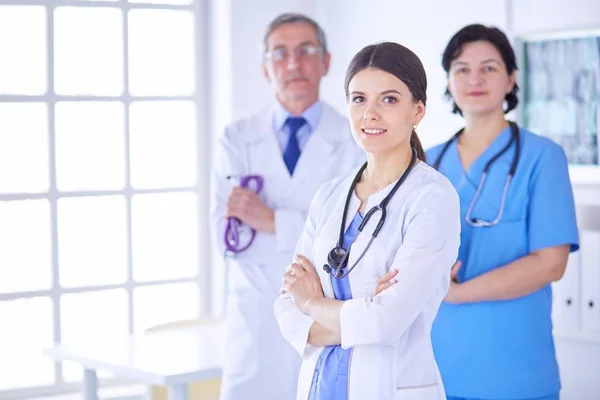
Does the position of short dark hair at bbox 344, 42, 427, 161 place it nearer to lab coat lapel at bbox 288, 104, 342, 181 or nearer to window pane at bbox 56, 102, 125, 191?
lab coat lapel at bbox 288, 104, 342, 181

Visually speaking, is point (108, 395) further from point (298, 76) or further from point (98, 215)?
point (298, 76)

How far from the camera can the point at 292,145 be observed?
269 centimetres

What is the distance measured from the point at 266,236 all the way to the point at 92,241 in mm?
1441

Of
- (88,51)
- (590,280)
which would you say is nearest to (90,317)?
(88,51)

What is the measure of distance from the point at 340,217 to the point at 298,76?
3.24ft

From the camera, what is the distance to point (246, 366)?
2.58 metres

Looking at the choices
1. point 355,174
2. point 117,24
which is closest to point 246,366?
point 355,174

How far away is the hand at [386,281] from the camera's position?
161 cm

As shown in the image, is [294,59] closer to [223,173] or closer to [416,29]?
[223,173]

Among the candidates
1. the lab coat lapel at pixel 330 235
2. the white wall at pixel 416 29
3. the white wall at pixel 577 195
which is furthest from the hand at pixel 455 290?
the white wall at pixel 416 29

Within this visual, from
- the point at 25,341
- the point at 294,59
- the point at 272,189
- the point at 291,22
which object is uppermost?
the point at 291,22

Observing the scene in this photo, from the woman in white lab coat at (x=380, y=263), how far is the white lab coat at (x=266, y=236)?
2.65 feet

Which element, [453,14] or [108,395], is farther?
[108,395]

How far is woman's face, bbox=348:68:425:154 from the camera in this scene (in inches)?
66.1
